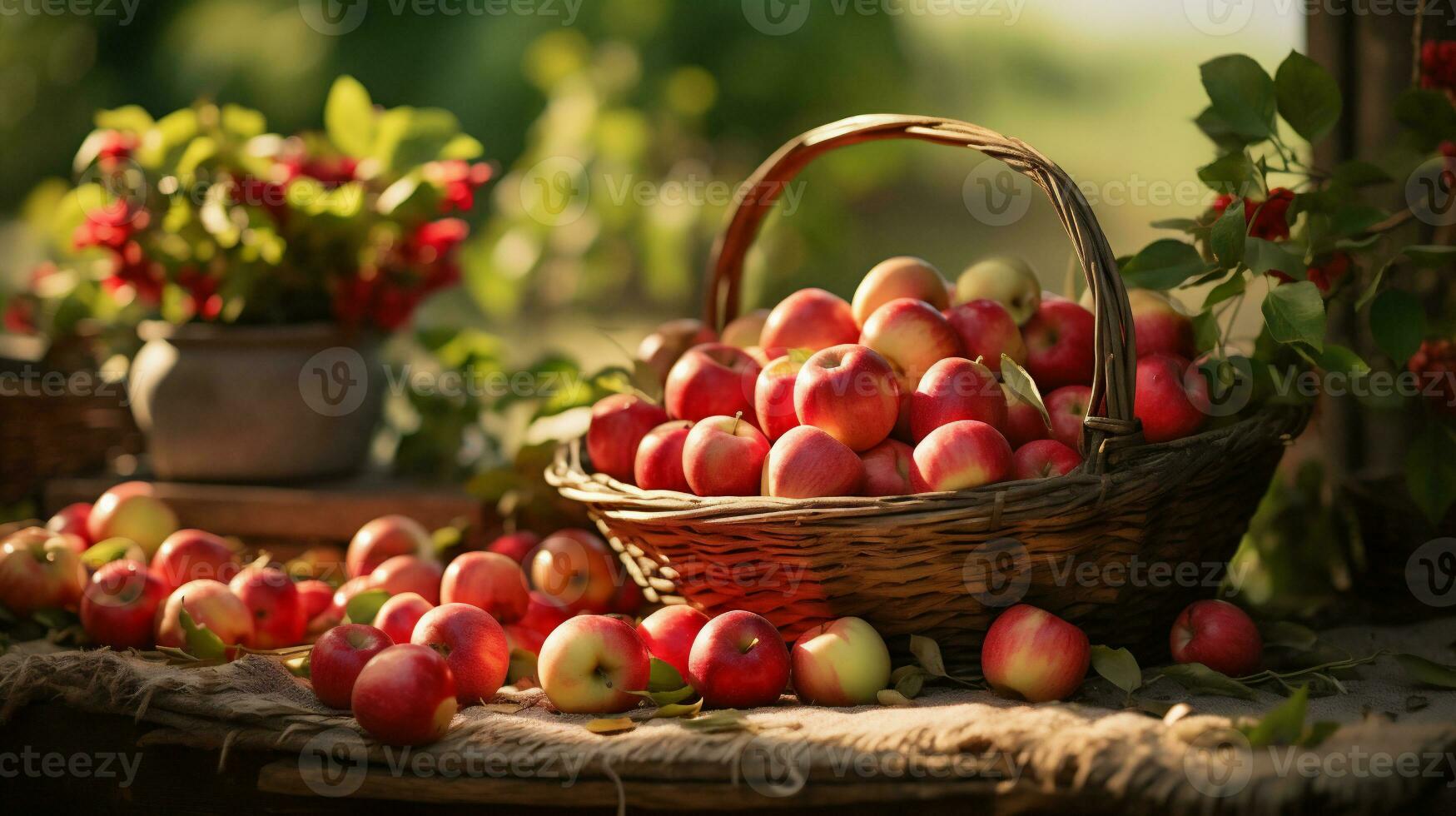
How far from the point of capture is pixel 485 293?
121 inches

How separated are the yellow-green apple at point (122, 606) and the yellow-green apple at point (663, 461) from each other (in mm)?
602

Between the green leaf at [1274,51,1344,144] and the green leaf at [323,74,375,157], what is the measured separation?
1320 millimetres

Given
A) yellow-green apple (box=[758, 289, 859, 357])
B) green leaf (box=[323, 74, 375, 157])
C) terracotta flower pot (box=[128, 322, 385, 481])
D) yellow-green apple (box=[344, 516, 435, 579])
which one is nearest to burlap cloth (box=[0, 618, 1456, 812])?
yellow-green apple (box=[344, 516, 435, 579])

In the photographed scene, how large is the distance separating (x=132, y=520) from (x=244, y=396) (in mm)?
240

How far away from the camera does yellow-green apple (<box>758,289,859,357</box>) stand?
136 cm

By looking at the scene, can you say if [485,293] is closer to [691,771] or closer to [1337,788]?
[691,771]

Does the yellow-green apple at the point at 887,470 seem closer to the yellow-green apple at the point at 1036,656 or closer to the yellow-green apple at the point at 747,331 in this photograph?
the yellow-green apple at the point at 1036,656

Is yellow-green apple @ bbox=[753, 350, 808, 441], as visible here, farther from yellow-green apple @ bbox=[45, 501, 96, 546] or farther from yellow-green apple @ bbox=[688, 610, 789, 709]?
yellow-green apple @ bbox=[45, 501, 96, 546]

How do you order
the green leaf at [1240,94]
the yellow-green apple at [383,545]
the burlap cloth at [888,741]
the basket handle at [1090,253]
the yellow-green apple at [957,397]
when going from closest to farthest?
the burlap cloth at [888,741] → the basket handle at [1090,253] → the yellow-green apple at [957,397] → the green leaf at [1240,94] → the yellow-green apple at [383,545]

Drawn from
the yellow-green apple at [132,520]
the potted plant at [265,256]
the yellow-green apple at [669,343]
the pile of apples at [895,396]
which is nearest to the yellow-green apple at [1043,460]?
the pile of apples at [895,396]

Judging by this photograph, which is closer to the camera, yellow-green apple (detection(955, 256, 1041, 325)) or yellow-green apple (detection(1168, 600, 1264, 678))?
yellow-green apple (detection(1168, 600, 1264, 678))

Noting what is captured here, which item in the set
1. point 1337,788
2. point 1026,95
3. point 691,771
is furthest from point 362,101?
point 1026,95

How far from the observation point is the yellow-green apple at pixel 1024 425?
122cm

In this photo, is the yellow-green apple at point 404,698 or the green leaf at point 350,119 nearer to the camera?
the yellow-green apple at point 404,698
